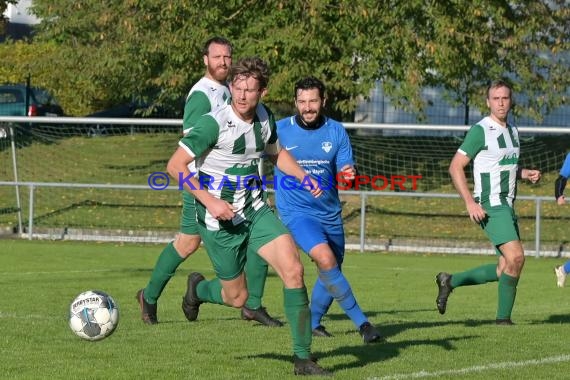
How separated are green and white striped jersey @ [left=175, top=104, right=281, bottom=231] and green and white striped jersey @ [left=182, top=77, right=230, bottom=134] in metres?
1.79

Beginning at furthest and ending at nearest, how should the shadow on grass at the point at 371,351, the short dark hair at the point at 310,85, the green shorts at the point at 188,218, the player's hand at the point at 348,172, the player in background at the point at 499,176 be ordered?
the player in background at the point at 499,176 < the green shorts at the point at 188,218 < the short dark hair at the point at 310,85 < the player's hand at the point at 348,172 < the shadow on grass at the point at 371,351

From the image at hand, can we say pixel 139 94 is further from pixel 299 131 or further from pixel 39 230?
pixel 299 131

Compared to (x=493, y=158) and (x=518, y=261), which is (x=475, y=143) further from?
(x=518, y=261)

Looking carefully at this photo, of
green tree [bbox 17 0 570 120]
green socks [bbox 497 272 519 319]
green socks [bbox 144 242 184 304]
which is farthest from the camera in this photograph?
green tree [bbox 17 0 570 120]

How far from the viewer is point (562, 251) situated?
65.5ft

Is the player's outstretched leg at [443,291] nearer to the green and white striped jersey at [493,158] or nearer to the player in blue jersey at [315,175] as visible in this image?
the green and white striped jersey at [493,158]

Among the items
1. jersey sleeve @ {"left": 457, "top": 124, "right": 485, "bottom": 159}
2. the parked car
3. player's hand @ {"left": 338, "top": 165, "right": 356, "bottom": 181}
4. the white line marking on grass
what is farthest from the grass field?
the parked car

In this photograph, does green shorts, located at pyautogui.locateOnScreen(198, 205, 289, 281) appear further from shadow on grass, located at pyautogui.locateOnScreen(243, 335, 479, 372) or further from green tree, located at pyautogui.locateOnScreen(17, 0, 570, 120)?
green tree, located at pyautogui.locateOnScreen(17, 0, 570, 120)

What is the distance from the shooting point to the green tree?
21.9 metres

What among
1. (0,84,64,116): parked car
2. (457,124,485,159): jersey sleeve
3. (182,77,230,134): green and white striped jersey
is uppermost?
(182,77,230,134): green and white striped jersey

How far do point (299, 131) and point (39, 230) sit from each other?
510 inches

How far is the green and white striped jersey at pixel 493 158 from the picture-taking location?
10117mm

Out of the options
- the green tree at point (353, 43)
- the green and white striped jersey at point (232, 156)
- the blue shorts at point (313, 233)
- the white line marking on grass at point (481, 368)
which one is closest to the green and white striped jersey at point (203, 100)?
the blue shorts at point (313, 233)

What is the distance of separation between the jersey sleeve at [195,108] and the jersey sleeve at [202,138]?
1980mm
